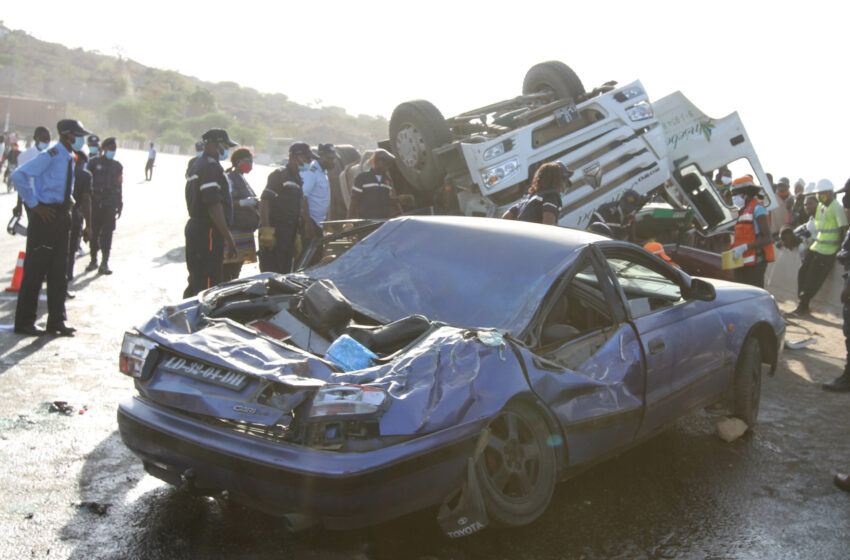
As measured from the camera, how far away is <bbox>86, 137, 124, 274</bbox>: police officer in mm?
10891

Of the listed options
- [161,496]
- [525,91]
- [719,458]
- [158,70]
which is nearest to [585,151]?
[525,91]

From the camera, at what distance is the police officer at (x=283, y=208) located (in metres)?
8.18

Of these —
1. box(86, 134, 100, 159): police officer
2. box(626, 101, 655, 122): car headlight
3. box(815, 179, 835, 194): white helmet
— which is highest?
box(626, 101, 655, 122): car headlight

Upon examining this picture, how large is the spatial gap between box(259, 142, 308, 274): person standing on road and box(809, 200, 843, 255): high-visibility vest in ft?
24.3

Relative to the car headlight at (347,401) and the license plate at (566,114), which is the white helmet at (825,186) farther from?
the car headlight at (347,401)

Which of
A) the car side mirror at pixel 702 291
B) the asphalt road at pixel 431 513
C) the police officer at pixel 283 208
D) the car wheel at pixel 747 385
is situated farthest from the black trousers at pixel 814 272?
the car side mirror at pixel 702 291

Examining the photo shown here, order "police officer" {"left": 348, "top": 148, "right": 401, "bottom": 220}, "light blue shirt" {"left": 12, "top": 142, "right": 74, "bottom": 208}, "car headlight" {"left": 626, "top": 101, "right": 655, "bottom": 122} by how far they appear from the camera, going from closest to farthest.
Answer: "light blue shirt" {"left": 12, "top": 142, "right": 74, "bottom": 208}
"police officer" {"left": 348, "top": 148, "right": 401, "bottom": 220}
"car headlight" {"left": 626, "top": 101, "right": 655, "bottom": 122}

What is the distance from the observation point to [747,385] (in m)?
5.23

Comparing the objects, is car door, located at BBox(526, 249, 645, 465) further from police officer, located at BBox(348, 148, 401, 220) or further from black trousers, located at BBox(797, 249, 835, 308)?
black trousers, located at BBox(797, 249, 835, 308)

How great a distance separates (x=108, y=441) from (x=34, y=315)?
297 centimetres

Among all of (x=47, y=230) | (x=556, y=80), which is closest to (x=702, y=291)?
(x=47, y=230)

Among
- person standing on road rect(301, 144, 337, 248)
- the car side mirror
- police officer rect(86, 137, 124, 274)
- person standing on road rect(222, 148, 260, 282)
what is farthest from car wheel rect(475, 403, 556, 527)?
police officer rect(86, 137, 124, 274)

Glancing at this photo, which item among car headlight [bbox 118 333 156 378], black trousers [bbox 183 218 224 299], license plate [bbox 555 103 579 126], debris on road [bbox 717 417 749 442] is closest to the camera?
car headlight [bbox 118 333 156 378]

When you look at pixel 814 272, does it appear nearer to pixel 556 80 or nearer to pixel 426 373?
pixel 556 80
